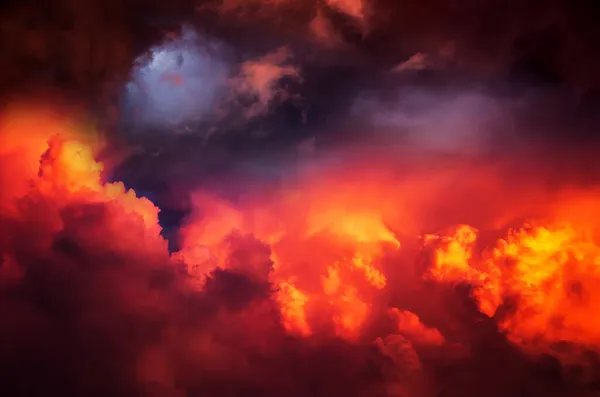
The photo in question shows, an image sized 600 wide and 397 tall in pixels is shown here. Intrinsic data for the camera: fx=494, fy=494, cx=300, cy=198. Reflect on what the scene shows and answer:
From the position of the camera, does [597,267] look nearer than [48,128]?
Yes

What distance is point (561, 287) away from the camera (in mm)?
9859

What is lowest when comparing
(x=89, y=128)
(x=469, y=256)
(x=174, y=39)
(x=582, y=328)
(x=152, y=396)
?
(x=152, y=396)

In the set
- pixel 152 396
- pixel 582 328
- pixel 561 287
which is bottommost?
pixel 152 396

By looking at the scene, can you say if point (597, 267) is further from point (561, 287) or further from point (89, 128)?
point (89, 128)

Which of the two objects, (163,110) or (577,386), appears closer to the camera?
(577,386)

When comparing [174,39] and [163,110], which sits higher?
[174,39]

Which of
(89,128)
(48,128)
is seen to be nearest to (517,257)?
(89,128)

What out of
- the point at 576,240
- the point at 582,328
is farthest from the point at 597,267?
the point at 582,328

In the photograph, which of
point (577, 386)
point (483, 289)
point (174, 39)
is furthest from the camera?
point (174, 39)

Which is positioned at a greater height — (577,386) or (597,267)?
(597,267)

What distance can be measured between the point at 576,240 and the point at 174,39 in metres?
9.42

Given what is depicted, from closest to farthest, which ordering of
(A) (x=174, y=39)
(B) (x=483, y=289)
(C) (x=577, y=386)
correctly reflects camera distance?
(C) (x=577, y=386), (B) (x=483, y=289), (A) (x=174, y=39)

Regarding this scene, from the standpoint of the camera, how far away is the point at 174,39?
10797mm

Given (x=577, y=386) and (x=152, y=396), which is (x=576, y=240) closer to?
(x=577, y=386)
